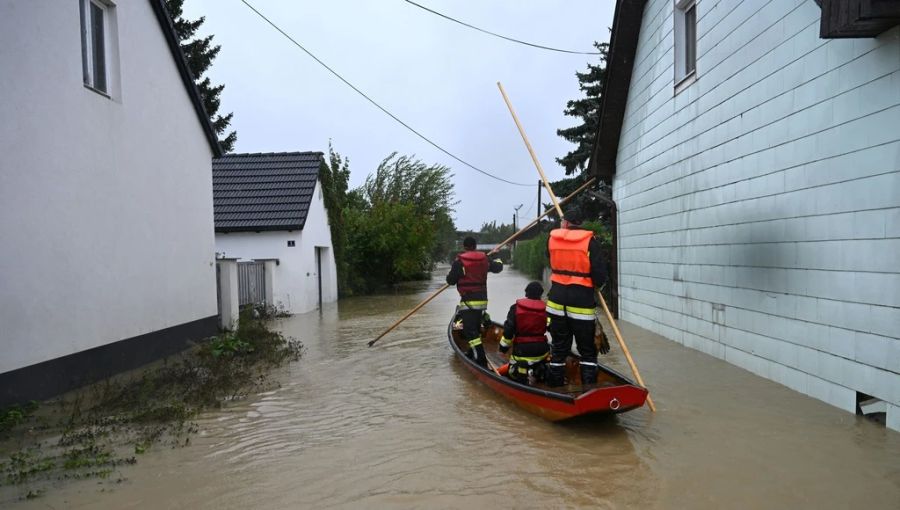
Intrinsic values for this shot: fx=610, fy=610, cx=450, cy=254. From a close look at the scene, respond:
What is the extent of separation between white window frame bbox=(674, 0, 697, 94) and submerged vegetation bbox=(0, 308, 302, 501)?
8.48 m

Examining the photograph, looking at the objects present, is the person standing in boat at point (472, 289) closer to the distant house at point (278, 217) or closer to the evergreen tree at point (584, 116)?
the distant house at point (278, 217)

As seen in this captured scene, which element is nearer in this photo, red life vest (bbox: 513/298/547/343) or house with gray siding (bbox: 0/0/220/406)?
house with gray siding (bbox: 0/0/220/406)

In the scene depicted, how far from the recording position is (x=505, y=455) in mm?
5457

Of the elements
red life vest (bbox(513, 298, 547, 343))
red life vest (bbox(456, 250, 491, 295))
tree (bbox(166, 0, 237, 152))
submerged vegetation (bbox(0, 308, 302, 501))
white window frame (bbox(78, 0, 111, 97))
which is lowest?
submerged vegetation (bbox(0, 308, 302, 501))

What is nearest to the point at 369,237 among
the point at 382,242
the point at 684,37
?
the point at 382,242

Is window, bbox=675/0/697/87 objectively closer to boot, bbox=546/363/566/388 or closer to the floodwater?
the floodwater

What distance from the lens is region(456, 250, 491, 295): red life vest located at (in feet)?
29.1

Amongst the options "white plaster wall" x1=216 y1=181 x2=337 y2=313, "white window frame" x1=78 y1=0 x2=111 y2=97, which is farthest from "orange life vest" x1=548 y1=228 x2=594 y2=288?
"white plaster wall" x1=216 y1=181 x2=337 y2=313

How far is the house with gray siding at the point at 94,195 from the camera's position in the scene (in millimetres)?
6699

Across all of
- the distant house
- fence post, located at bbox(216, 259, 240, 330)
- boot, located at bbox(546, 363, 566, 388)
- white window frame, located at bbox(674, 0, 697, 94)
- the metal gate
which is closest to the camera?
boot, located at bbox(546, 363, 566, 388)

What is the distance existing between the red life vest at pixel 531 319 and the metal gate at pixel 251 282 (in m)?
11.2

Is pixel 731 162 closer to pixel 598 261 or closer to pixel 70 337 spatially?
pixel 598 261

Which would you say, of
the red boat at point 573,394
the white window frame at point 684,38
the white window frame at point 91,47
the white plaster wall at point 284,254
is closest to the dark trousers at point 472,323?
the red boat at point 573,394

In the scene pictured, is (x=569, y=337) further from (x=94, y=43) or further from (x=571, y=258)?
(x=94, y=43)
